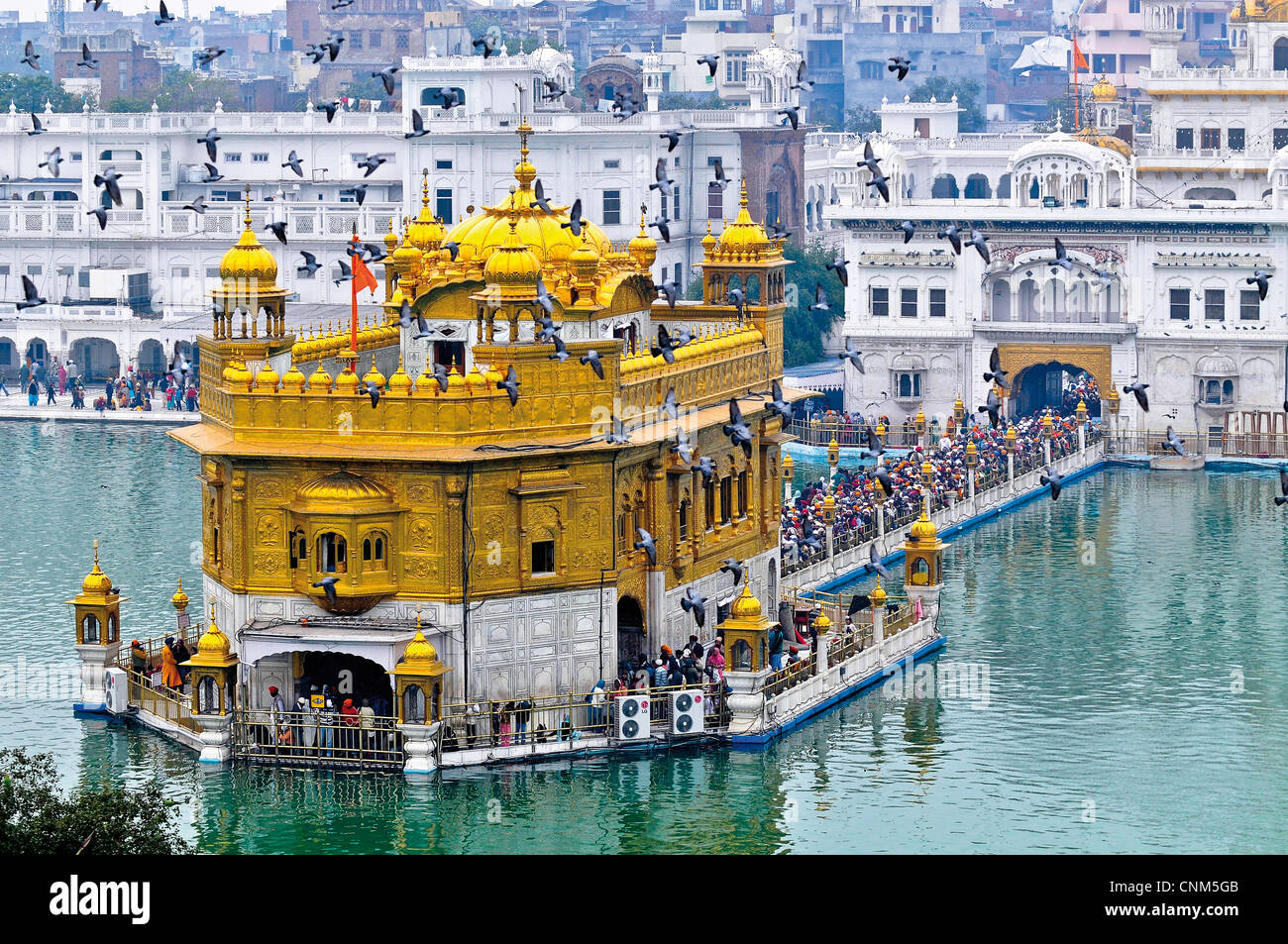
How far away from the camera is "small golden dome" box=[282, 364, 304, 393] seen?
4356 centimetres

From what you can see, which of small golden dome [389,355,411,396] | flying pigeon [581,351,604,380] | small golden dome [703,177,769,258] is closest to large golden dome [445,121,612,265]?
flying pigeon [581,351,604,380]

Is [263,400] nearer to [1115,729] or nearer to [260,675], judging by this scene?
[260,675]

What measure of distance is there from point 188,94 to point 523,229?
112290 millimetres

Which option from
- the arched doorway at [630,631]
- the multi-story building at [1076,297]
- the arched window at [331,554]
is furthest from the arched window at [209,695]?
the multi-story building at [1076,297]

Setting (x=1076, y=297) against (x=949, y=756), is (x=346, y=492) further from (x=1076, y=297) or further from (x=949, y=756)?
(x=1076, y=297)

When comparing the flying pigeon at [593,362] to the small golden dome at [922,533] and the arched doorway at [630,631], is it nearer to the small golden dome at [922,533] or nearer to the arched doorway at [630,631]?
the arched doorway at [630,631]

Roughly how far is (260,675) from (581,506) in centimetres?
498

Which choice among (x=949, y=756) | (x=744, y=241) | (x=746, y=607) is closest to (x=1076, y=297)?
(x=744, y=241)

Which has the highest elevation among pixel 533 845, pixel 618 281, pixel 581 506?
pixel 618 281

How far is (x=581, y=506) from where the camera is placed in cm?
4416

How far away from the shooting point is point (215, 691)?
42875 millimetres

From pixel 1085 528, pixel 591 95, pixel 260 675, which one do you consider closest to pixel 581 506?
pixel 260 675

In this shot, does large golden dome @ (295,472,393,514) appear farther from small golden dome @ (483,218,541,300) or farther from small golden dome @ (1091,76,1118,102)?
small golden dome @ (1091,76,1118,102)

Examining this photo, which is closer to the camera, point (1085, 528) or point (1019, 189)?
point (1085, 528)
